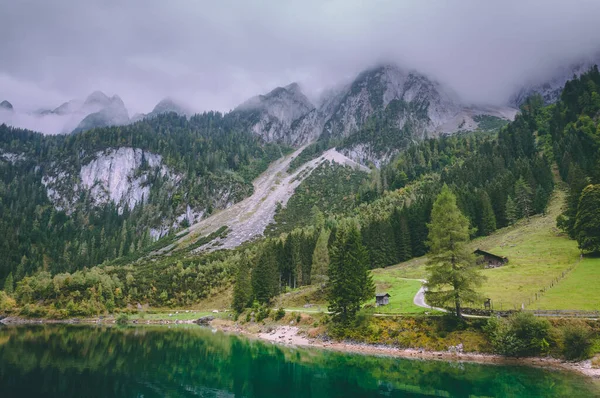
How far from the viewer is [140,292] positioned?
398 feet

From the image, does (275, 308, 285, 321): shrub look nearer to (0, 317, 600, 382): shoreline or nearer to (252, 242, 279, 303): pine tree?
(0, 317, 600, 382): shoreline

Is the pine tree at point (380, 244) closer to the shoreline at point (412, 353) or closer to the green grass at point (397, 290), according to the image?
the green grass at point (397, 290)

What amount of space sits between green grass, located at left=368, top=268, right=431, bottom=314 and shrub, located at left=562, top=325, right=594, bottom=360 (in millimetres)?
18244

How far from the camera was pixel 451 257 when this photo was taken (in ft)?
148

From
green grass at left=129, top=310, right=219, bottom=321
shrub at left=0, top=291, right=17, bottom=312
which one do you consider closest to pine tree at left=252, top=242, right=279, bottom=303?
green grass at left=129, top=310, right=219, bottom=321

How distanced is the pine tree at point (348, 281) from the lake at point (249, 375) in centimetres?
867

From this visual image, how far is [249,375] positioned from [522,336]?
31086 mm

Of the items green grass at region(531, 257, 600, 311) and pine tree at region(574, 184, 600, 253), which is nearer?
green grass at region(531, 257, 600, 311)

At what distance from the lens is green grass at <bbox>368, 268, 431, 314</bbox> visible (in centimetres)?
5594

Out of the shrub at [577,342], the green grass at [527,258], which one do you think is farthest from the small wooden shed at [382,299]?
the shrub at [577,342]

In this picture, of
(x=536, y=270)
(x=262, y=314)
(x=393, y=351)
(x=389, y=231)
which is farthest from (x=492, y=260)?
(x=262, y=314)

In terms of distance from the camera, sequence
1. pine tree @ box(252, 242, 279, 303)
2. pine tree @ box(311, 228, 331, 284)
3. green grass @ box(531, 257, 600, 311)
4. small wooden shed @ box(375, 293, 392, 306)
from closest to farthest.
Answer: green grass @ box(531, 257, 600, 311), small wooden shed @ box(375, 293, 392, 306), pine tree @ box(311, 228, 331, 284), pine tree @ box(252, 242, 279, 303)

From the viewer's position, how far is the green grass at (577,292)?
42713 mm

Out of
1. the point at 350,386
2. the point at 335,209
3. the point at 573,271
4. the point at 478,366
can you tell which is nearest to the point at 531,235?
the point at 573,271
